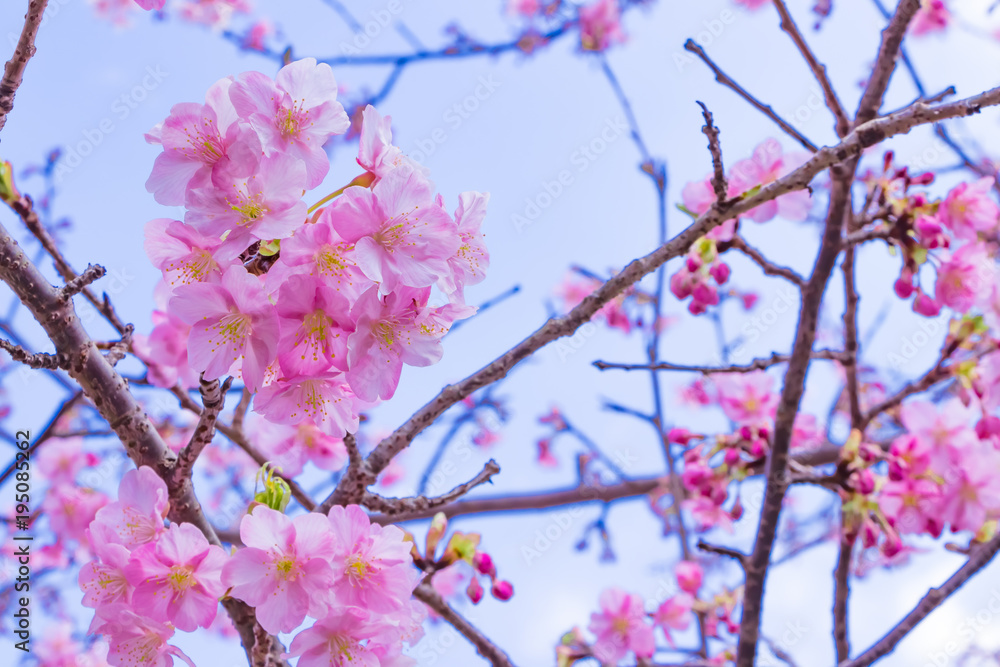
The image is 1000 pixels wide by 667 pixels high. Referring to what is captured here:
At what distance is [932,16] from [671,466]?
11.1ft

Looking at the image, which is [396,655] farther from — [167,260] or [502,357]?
[167,260]

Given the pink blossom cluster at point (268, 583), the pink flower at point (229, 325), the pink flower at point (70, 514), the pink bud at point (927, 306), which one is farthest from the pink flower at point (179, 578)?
the pink flower at point (70, 514)

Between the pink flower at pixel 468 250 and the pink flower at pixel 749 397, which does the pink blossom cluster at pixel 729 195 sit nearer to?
the pink flower at pixel 749 397

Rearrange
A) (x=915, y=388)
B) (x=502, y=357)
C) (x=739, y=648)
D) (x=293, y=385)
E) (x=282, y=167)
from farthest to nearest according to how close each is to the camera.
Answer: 1. (x=915, y=388)
2. (x=739, y=648)
3. (x=502, y=357)
4. (x=293, y=385)
5. (x=282, y=167)

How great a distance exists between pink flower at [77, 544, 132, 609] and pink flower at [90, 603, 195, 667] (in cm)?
3

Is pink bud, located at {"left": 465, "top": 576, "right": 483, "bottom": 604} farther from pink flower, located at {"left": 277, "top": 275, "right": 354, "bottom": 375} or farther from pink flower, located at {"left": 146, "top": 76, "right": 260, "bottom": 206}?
pink flower, located at {"left": 146, "top": 76, "right": 260, "bottom": 206}

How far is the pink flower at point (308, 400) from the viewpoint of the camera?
3.44 ft

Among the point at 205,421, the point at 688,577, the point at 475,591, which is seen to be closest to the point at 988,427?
the point at 688,577

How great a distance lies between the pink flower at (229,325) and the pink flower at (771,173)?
5.03 feet

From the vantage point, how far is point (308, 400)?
1.08 m

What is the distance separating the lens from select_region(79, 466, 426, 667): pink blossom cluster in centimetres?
103

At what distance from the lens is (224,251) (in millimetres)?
946

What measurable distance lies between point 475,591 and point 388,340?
4.15 feet

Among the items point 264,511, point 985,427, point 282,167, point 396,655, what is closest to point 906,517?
point 985,427
